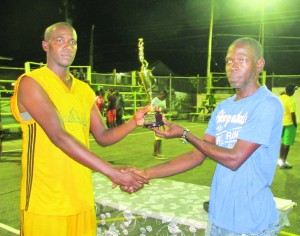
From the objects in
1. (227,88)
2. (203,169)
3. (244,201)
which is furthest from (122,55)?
(244,201)

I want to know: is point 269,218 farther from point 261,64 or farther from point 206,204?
point 206,204

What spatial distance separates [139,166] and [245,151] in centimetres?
726

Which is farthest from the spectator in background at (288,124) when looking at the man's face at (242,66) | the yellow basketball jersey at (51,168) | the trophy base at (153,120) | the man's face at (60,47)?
the yellow basketball jersey at (51,168)

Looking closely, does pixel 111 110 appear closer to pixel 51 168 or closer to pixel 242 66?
pixel 51 168

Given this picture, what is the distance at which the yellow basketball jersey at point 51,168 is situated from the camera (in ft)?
8.55

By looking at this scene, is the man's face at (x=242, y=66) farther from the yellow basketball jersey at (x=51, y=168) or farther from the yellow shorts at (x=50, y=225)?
the yellow shorts at (x=50, y=225)

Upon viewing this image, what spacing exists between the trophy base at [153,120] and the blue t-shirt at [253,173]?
2.60 ft

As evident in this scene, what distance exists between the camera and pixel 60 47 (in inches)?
113

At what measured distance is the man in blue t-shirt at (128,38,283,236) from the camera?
7.60 ft

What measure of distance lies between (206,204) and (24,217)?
195 cm

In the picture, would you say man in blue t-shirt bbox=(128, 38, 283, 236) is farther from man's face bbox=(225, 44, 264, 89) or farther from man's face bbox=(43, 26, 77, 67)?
man's face bbox=(43, 26, 77, 67)

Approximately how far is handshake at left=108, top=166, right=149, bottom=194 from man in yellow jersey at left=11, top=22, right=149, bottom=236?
214mm

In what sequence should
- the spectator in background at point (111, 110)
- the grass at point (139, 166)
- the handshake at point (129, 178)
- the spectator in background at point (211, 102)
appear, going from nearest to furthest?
the handshake at point (129, 178) < the grass at point (139, 166) < the spectator in background at point (111, 110) < the spectator in background at point (211, 102)

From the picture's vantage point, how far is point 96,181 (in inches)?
217
